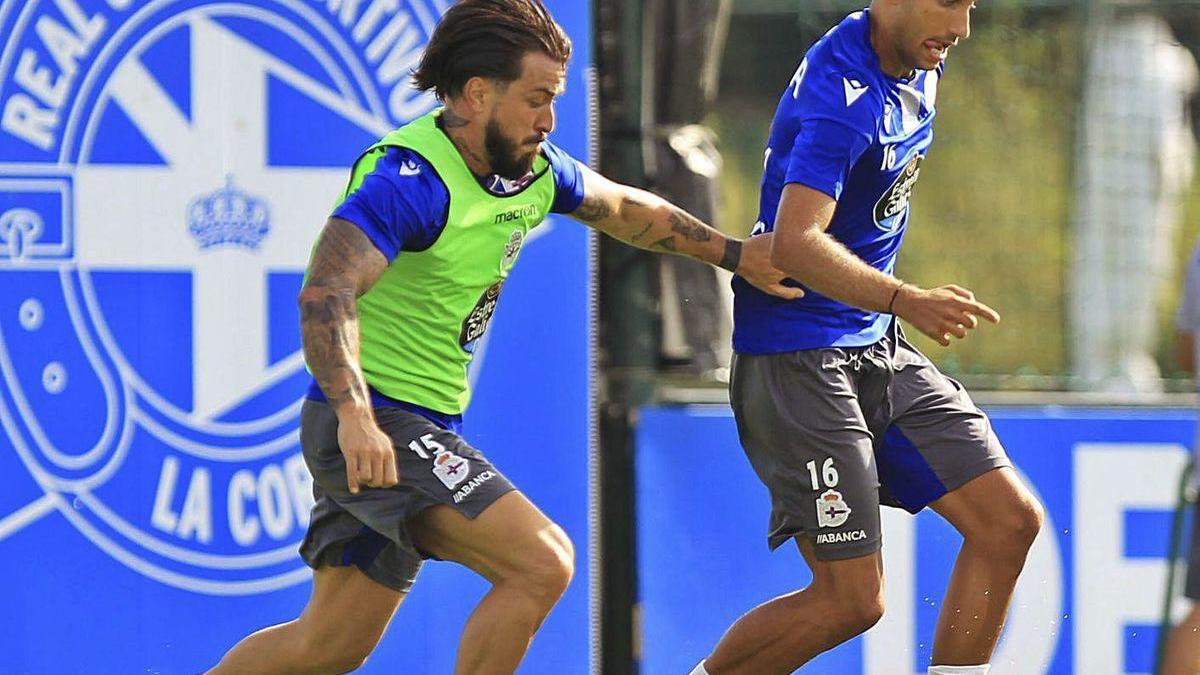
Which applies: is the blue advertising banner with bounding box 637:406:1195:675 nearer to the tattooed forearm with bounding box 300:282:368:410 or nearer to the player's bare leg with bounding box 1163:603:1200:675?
the player's bare leg with bounding box 1163:603:1200:675

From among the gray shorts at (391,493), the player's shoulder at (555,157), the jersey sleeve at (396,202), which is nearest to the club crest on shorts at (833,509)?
the gray shorts at (391,493)

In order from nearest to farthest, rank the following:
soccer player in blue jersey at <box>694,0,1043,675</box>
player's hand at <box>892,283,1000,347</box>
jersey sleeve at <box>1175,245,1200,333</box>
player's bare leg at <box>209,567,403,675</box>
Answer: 1. player's hand at <box>892,283,1000,347</box>
2. soccer player in blue jersey at <box>694,0,1043,675</box>
3. player's bare leg at <box>209,567,403,675</box>
4. jersey sleeve at <box>1175,245,1200,333</box>

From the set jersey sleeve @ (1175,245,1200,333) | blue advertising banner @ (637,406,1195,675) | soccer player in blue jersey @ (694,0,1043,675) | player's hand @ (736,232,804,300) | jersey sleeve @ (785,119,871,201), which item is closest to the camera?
jersey sleeve @ (785,119,871,201)

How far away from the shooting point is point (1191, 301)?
6141 millimetres

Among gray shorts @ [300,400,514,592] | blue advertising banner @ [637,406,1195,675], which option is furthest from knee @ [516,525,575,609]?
blue advertising banner @ [637,406,1195,675]

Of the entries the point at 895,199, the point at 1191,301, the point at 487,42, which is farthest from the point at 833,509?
the point at 1191,301

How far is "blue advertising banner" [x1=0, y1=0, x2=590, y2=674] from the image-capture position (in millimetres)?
6301

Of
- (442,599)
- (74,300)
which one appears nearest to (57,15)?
(74,300)

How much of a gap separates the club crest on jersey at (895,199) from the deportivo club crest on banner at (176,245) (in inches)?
74.8

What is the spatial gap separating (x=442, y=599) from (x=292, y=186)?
1.41 m

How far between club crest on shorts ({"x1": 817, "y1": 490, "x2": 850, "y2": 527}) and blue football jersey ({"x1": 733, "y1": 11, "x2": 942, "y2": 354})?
1.25 ft

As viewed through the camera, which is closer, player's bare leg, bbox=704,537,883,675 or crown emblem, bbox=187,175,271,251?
player's bare leg, bbox=704,537,883,675

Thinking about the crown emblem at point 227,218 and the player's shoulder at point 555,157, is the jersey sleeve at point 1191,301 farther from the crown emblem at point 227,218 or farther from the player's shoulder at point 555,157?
the crown emblem at point 227,218

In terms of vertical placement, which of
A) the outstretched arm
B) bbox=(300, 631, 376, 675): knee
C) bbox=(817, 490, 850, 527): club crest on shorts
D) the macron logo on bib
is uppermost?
the macron logo on bib
